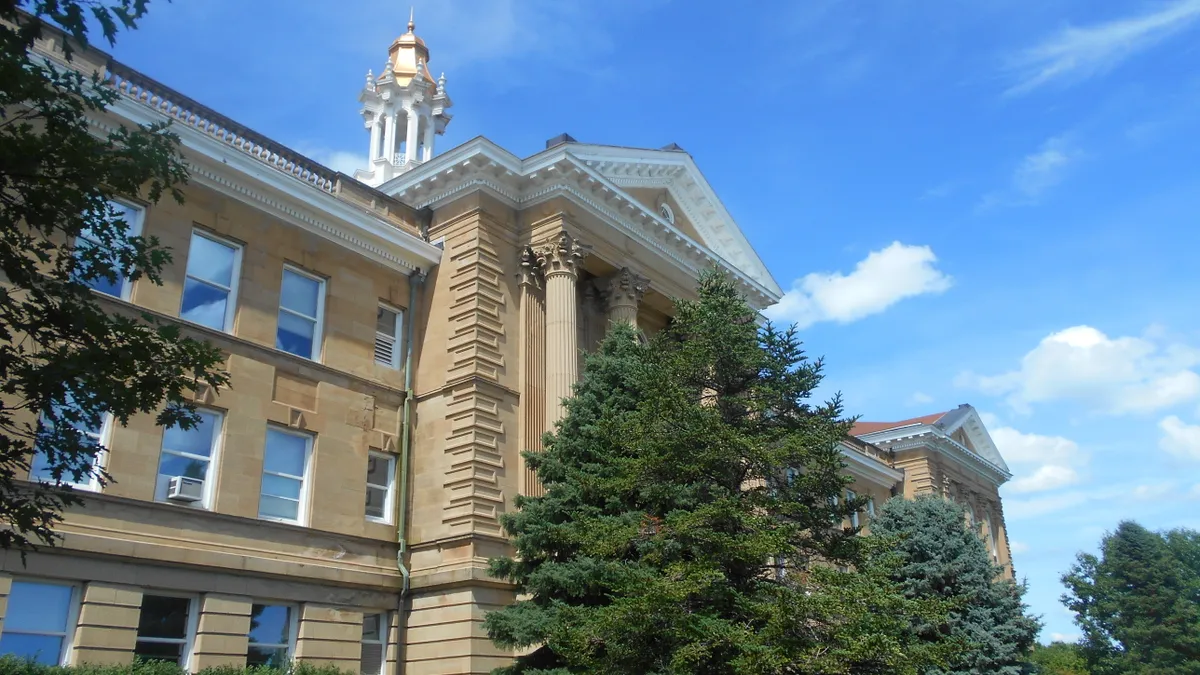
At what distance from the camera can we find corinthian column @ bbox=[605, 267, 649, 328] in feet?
88.4

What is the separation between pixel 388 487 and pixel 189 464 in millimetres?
5045

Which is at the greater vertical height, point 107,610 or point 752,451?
point 752,451

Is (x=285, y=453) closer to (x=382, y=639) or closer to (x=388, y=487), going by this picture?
(x=388, y=487)

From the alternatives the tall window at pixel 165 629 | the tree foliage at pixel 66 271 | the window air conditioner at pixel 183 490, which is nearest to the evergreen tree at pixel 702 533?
the tall window at pixel 165 629

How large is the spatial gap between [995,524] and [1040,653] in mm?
17008

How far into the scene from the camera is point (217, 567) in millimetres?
18109

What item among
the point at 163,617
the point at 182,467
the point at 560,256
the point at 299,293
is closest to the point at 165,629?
the point at 163,617

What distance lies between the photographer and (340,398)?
22.0 m

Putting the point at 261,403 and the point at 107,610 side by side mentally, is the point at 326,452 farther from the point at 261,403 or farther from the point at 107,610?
the point at 107,610

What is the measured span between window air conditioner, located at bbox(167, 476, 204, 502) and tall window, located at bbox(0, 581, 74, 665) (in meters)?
2.44

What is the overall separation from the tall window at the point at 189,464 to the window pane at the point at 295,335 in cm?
259

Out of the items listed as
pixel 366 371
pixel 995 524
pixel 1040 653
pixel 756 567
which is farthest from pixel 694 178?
pixel 1040 653

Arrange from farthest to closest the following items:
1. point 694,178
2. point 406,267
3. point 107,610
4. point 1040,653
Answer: point 1040,653 → point 694,178 → point 406,267 → point 107,610

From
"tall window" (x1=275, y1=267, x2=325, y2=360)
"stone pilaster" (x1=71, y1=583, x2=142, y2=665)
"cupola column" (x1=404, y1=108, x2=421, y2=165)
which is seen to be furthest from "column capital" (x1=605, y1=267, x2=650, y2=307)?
"cupola column" (x1=404, y1=108, x2=421, y2=165)
